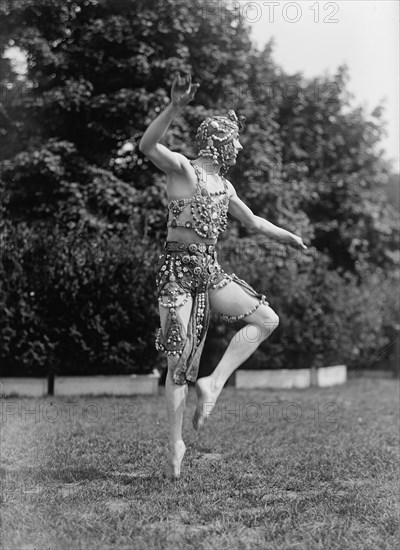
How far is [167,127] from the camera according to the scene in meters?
3.71

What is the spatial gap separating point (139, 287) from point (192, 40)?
5.51m

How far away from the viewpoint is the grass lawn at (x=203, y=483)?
287cm

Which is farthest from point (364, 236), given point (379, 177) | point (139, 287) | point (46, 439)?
point (46, 439)

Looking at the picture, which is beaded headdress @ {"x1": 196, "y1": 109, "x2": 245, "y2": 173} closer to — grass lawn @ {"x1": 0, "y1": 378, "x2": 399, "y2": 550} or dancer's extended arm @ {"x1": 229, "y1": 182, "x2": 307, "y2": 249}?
dancer's extended arm @ {"x1": 229, "y1": 182, "x2": 307, "y2": 249}

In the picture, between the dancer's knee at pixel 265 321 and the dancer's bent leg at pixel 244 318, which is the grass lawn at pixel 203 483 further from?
the dancer's knee at pixel 265 321

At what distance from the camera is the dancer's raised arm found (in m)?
3.47

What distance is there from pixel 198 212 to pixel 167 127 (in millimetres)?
595

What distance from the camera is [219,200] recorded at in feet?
13.8

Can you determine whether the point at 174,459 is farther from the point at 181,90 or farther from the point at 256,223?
the point at 181,90

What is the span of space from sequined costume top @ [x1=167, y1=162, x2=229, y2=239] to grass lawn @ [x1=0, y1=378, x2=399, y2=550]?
1460 millimetres

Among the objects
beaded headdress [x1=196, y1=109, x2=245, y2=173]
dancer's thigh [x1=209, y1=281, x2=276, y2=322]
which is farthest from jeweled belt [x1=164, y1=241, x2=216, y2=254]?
beaded headdress [x1=196, y1=109, x2=245, y2=173]

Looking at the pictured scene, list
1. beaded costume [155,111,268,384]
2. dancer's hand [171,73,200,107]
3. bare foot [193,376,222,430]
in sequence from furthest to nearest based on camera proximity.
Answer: beaded costume [155,111,268,384] < bare foot [193,376,222,430] < dancer's hand [171,73,200,107]

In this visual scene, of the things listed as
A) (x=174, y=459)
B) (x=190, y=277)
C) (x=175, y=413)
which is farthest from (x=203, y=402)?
(x=190, y=277)

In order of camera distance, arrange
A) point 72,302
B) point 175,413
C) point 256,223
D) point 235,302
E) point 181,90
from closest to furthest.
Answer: point 181,90
point 175,413
point 235,302
point 256,223
point 72,302
